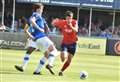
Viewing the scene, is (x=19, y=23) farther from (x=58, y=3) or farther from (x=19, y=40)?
(x=19, y=40)

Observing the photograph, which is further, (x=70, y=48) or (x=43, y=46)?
(x=70, y=48)

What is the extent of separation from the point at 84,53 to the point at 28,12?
1279cm

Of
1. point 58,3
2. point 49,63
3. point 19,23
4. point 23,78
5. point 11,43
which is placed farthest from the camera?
point 58,3

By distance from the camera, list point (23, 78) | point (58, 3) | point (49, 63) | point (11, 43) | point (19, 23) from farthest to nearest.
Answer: point (58, 3) < point (19, 23) < point (11, 43) < point (49, 63) < point (23, 78)

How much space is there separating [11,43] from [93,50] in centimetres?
523

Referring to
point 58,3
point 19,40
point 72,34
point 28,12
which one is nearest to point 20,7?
point 28,12

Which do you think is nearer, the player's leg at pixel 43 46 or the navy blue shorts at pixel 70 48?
the player's leg at pixel 43 46

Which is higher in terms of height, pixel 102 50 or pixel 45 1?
pixel 45 1

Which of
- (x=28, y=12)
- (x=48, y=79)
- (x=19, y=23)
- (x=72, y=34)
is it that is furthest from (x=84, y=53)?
(x=48, y=79)

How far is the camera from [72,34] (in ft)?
52.6

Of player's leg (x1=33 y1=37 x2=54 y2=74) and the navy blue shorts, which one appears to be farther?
the navy blue shorts

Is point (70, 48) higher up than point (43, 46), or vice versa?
point (43, 46)

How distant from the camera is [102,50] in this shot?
106 feet

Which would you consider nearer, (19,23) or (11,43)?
(11,43)
